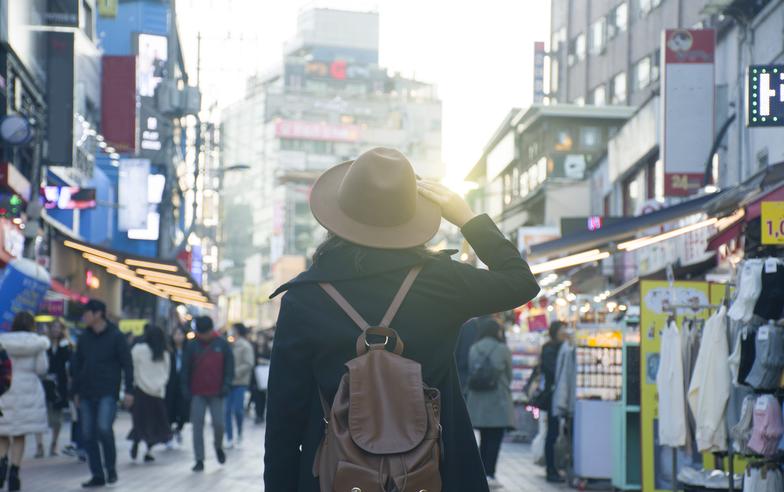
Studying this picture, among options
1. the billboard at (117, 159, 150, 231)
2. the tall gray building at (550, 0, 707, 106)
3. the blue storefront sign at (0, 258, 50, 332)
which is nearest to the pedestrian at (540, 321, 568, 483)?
the blue storefront sign at (0, 258, 50, 332)

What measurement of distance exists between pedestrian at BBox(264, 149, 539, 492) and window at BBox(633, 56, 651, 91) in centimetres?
4200

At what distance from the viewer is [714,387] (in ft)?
35.3

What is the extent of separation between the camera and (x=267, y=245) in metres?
148

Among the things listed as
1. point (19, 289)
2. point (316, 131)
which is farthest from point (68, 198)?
point (316, 131)

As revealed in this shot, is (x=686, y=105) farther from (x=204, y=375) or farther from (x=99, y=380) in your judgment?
(x=99, y=380)

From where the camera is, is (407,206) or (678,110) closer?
(407,206)

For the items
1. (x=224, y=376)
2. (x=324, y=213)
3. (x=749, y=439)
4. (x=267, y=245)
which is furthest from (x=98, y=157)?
(x=267, y=245)

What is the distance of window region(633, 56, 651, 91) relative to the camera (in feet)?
149

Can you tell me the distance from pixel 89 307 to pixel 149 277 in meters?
14.2

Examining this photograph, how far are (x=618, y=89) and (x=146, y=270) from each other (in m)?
28.9

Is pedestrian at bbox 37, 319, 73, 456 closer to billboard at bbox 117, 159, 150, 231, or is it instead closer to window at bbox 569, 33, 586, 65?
billboard at bbox 117, 159, 150, 231

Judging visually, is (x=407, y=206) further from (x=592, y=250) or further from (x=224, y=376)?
(x=224, y=376)

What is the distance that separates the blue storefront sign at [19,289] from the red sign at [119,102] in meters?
18.3

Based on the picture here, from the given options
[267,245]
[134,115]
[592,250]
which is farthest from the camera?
[267,245]
